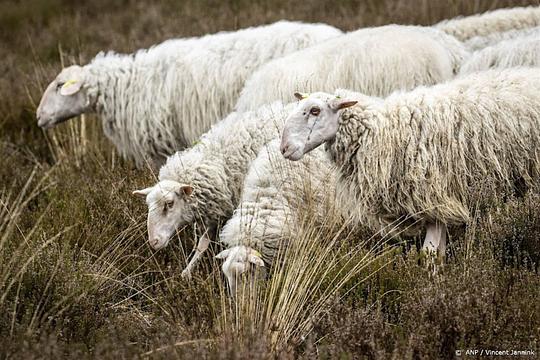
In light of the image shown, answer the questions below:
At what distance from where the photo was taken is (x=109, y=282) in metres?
4.03

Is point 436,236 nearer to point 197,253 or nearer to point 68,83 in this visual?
point 197,253

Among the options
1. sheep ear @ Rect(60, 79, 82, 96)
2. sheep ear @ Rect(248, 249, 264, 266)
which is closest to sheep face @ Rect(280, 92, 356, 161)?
sheep ear @ Rect(248, 249, 264, 266)

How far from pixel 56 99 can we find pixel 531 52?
3660 mm

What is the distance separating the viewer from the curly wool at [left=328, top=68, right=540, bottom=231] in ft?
13.9

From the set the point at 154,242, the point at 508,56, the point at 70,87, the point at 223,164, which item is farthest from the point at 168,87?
the point at 508,56

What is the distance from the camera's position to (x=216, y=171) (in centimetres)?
510

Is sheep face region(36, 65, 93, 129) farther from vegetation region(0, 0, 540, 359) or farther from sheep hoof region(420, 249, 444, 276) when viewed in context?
sheep hoof region(420, 249, 444, 276)

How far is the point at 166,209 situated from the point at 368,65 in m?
1.72

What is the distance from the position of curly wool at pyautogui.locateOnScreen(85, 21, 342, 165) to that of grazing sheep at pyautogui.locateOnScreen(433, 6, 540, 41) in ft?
3.44

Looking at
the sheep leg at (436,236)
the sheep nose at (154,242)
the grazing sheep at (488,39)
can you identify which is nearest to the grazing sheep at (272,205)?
the sheep nose at (154,242)

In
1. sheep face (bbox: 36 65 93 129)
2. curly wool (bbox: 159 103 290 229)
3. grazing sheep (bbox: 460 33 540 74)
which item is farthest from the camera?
sheep face (bbox: 36 65 93 129)

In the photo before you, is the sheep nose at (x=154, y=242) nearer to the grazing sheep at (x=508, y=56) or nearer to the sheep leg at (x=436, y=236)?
the sheep leg at (x=436, y=236)

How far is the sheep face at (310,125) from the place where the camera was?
13.9 feet

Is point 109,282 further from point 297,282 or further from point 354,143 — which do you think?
point 354,143
